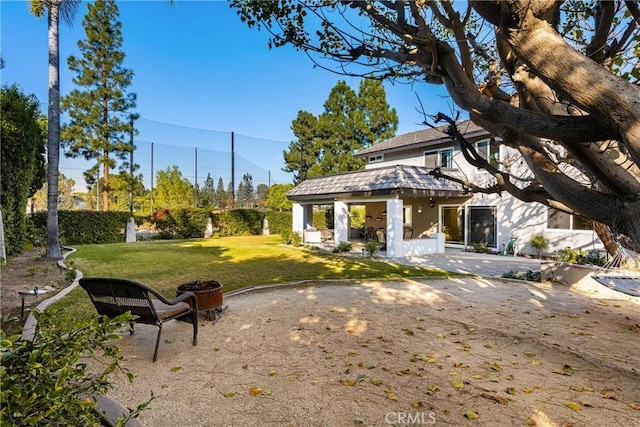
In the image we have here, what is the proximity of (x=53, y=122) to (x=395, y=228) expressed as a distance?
1413 cm

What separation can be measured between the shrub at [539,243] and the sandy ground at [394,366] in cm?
769

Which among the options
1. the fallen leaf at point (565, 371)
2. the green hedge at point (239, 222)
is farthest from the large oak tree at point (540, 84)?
the green hedge at point (239, 222)

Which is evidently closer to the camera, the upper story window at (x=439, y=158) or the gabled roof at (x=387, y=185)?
the gabled roof at (x=387, y=185)

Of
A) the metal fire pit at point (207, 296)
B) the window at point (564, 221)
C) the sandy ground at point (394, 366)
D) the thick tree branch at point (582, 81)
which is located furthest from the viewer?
the window at point (564, 221)

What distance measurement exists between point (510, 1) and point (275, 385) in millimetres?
4257

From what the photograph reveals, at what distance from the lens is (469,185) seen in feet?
16.4

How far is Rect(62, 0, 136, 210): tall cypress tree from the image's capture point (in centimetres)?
2319

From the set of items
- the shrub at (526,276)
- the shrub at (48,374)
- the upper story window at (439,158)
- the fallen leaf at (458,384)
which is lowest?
the fallen leaf at (458,384)

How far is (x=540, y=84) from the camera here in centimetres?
327

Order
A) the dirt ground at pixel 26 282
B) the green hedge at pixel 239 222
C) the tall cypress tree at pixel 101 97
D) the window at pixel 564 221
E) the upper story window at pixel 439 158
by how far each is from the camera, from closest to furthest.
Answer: the dirt ground at pixel 26 282 < the window at pixel 564 221 < the upper story window at pixel 439 158 < the tall cypress tree at pixel 101 97 < the green hedge at pixel 239 222

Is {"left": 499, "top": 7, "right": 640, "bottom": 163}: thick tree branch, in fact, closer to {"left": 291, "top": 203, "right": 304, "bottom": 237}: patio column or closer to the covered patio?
the covered patio

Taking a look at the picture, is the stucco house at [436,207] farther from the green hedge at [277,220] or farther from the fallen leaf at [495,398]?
the fallen leaf at [495,398]

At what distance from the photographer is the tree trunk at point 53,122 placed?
39.5ft

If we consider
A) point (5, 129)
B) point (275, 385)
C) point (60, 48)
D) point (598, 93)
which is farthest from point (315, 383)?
point (60, 48)
